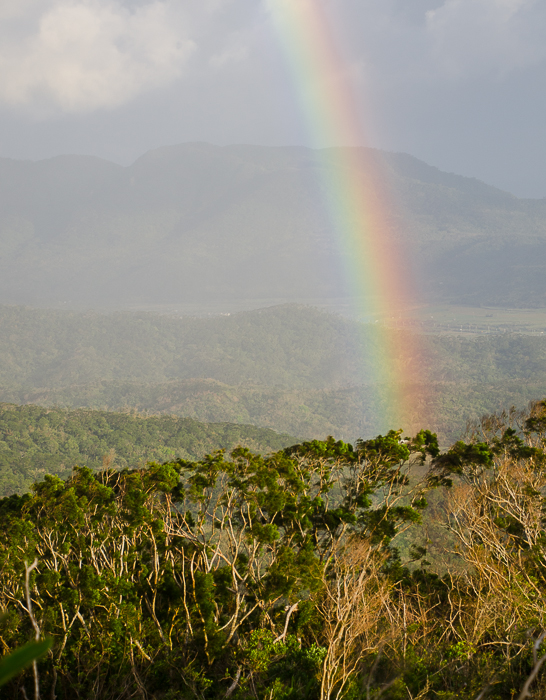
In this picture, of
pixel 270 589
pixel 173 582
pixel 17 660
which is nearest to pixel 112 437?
pixel 173 582

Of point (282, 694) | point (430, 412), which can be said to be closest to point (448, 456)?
point (282, 694)

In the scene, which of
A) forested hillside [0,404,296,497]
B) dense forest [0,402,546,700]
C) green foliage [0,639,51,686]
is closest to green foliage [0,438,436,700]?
dense forest [0,402,546,700]

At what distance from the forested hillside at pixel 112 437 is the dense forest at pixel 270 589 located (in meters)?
67.0

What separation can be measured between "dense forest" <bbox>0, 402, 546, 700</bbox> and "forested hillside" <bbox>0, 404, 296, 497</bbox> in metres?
67.0

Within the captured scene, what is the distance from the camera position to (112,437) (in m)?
95.5

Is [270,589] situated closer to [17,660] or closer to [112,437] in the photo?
[17,660]

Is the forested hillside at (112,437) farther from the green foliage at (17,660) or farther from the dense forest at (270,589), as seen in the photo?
the green foliage at (17,660)

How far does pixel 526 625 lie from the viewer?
1282 centimetres

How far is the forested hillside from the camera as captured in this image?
87.4 metres

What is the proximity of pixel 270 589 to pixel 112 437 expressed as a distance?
87098mm

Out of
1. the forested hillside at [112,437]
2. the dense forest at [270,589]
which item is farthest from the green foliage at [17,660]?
the forested hillside at [112,437]

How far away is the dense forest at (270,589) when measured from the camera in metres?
12.2

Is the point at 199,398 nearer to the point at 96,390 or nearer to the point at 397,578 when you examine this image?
the point at 96,390

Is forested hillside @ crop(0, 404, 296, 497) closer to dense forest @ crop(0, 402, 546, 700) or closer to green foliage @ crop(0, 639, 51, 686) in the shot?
dense forest @ crop(0, 402, 546, 700)
